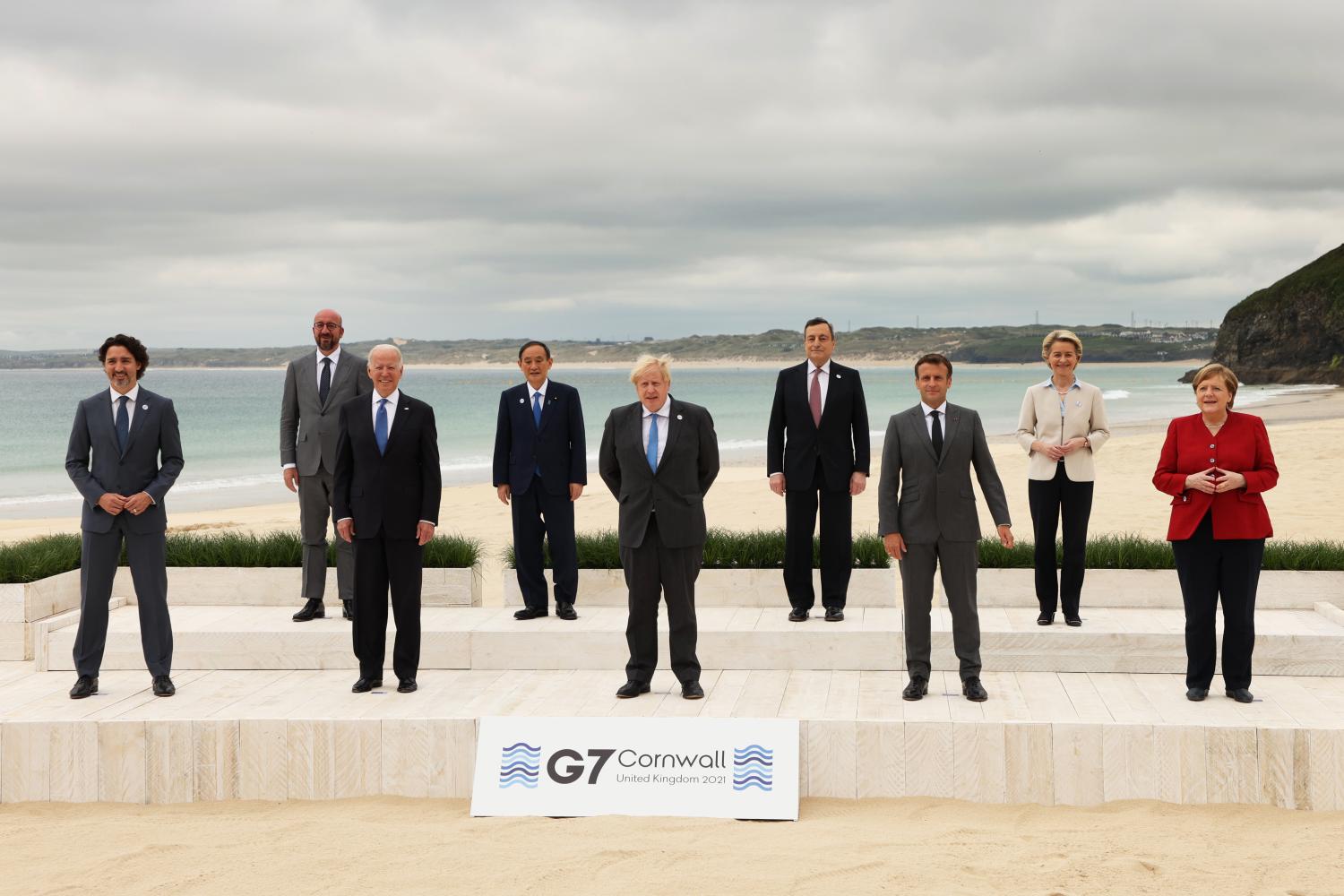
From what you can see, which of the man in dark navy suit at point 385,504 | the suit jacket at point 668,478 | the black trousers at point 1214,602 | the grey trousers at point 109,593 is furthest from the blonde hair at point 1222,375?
the grey trousers at point 109,593

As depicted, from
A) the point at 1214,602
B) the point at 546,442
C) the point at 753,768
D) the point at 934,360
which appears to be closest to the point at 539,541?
the point at 546,442

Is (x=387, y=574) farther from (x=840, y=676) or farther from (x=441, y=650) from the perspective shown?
(x=840, y=676)

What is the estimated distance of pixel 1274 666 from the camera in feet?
18.9

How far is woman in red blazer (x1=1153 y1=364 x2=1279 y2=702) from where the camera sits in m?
5.09

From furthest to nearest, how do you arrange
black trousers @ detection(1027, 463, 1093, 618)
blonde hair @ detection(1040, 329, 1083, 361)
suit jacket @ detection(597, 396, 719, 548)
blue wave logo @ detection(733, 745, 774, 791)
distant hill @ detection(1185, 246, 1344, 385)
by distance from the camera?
distant hill @ detection(1185, 246, 1344, 385)
black trousers @ detection(1027, 463, 1093, 618)
blonde hair @ detection(1040, 329, 1083, 361)
suit jacket @ detection(597, 396, 719, 548)
blue wave logo @ detection(733, 745, 774, 791)

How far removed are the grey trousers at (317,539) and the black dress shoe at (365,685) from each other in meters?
1.02

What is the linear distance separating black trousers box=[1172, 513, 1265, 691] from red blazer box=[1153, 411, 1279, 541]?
0.20 ft

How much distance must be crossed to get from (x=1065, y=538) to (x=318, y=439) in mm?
4317

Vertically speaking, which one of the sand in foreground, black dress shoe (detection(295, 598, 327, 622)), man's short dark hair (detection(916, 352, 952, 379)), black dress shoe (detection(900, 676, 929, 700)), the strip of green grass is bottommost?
the sand in foreground

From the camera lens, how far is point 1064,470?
627 cm

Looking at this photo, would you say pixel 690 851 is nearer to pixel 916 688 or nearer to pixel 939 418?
pixel 916 688

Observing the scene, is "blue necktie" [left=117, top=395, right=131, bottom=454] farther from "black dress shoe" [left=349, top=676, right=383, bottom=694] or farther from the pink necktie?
the pink necktie

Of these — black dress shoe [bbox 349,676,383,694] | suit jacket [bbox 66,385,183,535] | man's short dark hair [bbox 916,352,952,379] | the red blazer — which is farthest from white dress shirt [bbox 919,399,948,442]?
suit jacket [bbox 66,385,183,535]

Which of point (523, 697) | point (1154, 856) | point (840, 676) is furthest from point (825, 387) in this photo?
point (1154, 856)
